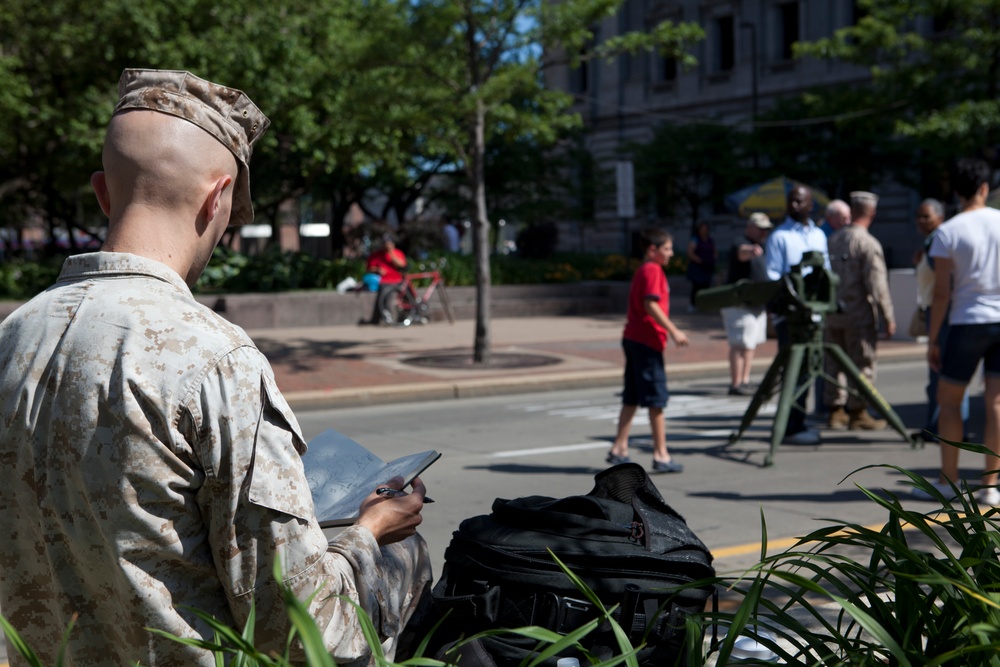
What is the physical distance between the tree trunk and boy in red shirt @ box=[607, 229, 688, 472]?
249 inches

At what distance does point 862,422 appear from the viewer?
966 cm

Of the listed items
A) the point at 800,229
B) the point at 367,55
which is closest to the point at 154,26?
the point at 367,55

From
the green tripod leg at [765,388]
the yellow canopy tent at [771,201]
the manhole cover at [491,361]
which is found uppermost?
the yellow canopy tent at [771,201]

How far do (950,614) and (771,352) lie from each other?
554 inches

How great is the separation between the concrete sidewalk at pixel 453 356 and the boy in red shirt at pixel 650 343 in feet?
15.0

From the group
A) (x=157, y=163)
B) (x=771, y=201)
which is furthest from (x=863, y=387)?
(x=771, y=201)

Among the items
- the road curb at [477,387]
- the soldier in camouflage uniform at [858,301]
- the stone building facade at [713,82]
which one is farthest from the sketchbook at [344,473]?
the stone building facade at [713,82]

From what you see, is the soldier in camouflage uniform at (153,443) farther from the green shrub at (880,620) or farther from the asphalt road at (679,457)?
the asphalt road at (679,457)

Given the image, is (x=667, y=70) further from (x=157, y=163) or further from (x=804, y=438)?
(x=157, y=163)

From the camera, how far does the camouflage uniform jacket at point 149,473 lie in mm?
1769

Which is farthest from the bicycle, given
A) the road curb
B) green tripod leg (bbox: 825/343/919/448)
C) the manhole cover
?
green tripod leg (bbox: 825/343/919/448)

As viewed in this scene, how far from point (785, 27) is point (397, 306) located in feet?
90.8

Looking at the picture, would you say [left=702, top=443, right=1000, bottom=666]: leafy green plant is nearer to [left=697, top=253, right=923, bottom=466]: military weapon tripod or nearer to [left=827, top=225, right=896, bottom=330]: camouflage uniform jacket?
[left=697, top=253, right=923, bottom=466]: military weapon tripod

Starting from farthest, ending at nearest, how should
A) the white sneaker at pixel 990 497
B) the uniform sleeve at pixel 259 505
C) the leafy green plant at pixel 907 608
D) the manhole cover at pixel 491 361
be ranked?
the manhole cover at pixel 491 361 → the white sneaker at pixel 990 497 → the leafy green plant at pixel 907 608 → the uniform sleeve at pixel 259 505
